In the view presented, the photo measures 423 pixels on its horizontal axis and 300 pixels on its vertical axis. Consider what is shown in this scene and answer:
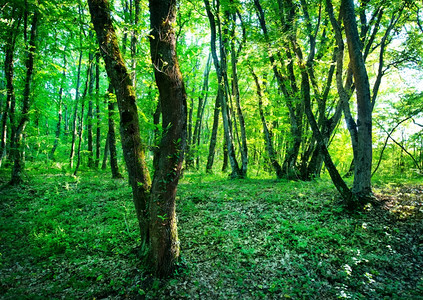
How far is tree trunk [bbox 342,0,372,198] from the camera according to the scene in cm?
531

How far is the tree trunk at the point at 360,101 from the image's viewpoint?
5309mm

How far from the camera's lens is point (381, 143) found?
14.1 meters

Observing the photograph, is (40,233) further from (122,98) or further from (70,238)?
(122,98)

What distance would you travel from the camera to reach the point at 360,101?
5.39 m

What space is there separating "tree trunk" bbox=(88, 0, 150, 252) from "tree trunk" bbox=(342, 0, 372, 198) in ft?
17.4

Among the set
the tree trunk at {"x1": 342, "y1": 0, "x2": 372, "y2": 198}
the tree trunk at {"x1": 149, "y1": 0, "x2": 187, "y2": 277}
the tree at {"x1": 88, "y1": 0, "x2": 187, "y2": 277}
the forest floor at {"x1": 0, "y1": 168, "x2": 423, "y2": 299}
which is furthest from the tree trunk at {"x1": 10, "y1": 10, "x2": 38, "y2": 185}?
the tree trunk at {"x1": 342, "y1": 0, "x2": 372, "y2": 198}

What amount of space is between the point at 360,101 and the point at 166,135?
4.97 m

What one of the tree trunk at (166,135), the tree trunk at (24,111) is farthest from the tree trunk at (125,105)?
the tree trunk at (24,111)

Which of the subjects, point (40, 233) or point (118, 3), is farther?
point (118, 3)

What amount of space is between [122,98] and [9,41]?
26.2 feet

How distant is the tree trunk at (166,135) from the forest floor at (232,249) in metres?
0.49

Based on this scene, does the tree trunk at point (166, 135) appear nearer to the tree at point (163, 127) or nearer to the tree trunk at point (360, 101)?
the tree at point (163, 127)

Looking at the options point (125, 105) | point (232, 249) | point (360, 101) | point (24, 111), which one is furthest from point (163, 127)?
point (24, 111)

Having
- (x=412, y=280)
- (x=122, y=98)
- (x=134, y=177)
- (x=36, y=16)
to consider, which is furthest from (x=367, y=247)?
(x=36, y=16)
